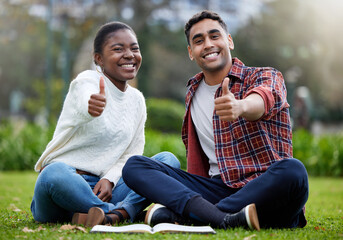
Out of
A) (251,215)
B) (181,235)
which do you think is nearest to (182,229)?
(181,235)

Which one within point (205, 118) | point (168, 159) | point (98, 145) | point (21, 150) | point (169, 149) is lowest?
point (21, 150)

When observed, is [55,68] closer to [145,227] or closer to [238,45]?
[238,45]

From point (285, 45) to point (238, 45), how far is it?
9.78 ft

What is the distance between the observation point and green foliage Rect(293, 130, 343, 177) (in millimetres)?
8930

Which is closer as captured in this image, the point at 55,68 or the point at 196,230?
the point at 196,230

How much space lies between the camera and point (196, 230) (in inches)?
108

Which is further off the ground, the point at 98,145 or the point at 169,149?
the point at 98,145

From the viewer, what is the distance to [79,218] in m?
3.17

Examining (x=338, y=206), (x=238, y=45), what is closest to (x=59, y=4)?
(x=238, y=45)

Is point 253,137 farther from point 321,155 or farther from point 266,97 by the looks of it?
point 321,155

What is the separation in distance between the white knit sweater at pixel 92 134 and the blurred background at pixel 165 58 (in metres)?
5.40

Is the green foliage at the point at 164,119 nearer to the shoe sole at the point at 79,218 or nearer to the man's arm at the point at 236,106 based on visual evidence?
the shoe sole at the point at 79,218

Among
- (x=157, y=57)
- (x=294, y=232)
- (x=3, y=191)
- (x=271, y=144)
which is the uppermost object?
(x=157, y=57)

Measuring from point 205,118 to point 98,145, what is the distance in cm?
84
